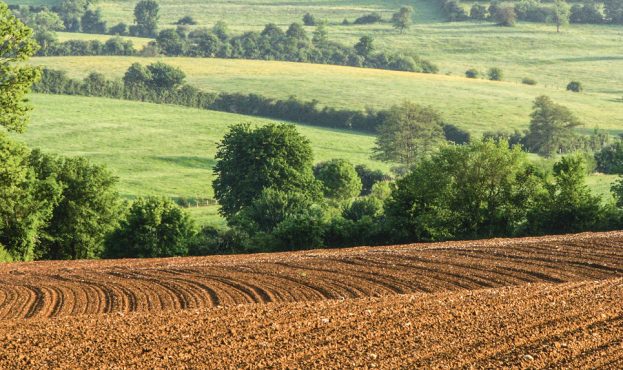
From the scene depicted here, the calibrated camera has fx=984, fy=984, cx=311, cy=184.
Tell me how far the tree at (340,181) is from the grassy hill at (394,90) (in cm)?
4117

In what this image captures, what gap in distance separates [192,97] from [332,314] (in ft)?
472

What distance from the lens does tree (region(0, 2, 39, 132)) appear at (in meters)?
49.4

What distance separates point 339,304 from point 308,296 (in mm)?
6788

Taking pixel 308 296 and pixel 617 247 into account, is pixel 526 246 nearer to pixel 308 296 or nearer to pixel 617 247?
pixel 617 247

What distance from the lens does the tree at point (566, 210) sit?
65562mm

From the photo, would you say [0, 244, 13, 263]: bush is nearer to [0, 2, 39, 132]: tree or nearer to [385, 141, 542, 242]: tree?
[0, 2, 39, 132]: tree

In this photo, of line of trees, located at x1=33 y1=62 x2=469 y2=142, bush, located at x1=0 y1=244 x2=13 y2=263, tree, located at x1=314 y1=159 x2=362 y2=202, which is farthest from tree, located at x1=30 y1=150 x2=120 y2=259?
line of trees, located at x1=33 y1=62 x2=469 y2=142

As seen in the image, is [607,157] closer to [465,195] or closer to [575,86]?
[575,86]

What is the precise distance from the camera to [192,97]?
167750mm

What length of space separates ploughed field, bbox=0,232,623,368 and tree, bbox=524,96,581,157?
354 feet

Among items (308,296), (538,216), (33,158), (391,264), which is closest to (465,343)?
(308,296)

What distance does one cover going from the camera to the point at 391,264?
43.2 metres

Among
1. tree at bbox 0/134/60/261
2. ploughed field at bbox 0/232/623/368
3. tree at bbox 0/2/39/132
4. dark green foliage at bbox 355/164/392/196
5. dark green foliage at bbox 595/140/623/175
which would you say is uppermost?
tree at bbox 0/2/39/132

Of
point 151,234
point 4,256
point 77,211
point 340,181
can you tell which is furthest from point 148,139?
point 4,256
